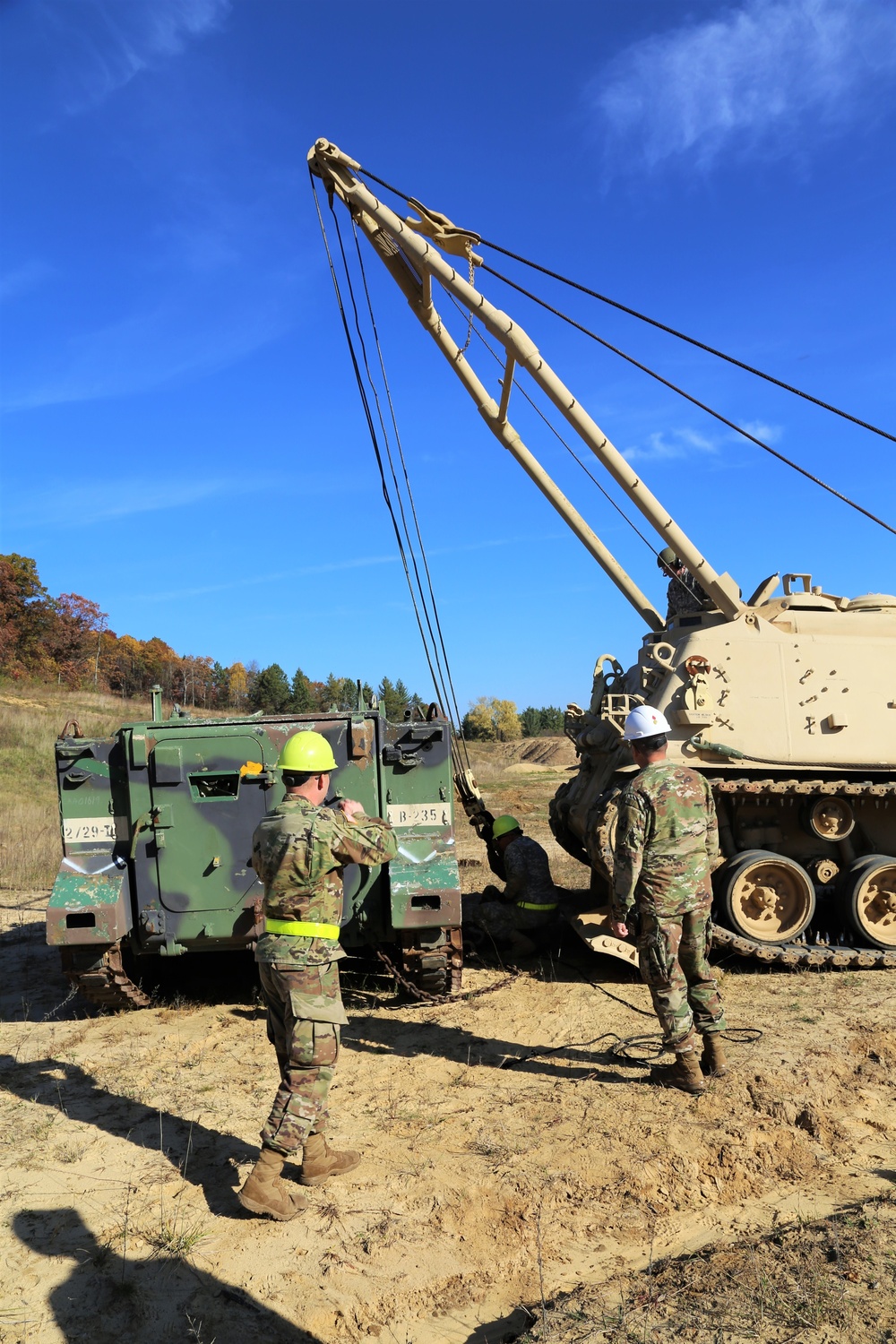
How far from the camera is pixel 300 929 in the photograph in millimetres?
3965

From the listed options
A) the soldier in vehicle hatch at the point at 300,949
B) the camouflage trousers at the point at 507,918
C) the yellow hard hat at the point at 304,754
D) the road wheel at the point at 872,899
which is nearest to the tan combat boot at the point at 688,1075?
the soldier in vehicle hatch at the point at 300,949

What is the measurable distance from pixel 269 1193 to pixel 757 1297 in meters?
1.85

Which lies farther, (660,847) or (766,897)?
(766,897)

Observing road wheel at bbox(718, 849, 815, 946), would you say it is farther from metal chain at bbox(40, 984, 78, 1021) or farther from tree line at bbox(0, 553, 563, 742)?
tree line at bbox(0, 553, 563, 742)

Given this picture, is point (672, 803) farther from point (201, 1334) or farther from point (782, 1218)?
point (201, 1334)

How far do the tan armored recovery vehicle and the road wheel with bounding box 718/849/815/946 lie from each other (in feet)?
0.04

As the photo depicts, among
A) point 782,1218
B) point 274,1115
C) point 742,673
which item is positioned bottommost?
point 782,1218

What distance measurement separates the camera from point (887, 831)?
8562 mm

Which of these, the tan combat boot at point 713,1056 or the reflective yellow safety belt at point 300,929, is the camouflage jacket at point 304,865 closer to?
the reflective yellow safety belt at point 300,929

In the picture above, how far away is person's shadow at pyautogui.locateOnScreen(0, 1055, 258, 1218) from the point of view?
14.0ft

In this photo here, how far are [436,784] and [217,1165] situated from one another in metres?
2.92

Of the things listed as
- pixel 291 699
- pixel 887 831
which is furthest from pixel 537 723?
pixel 887 831

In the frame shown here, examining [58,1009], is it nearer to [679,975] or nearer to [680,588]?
[679,975]

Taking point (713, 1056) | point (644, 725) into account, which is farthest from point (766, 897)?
point (644, 725)
